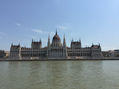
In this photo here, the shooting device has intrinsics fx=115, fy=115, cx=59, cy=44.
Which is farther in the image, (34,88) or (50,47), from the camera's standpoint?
(50,47)

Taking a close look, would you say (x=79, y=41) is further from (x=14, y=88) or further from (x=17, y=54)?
(x=14, y=88)

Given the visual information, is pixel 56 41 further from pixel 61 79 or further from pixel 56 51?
pixel 61 79

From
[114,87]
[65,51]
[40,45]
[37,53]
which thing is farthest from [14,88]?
[40,45]

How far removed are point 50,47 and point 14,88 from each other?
96.7 metres

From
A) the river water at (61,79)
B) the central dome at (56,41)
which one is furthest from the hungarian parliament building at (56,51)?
the river water at (61,79)

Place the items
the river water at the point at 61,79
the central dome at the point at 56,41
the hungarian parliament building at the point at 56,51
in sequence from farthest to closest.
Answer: the central dome at the point at 56,41 → the hungarian parliament building at the point at 56,51 → the river water at the point at 61,79

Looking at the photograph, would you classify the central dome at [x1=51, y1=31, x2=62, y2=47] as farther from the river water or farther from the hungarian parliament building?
the river water

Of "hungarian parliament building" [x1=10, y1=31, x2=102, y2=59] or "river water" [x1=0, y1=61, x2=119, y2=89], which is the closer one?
"river water" [x1=0, y1=61, x2=119, y2=89]

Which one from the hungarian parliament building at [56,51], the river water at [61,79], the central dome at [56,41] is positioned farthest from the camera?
the central dome at [56,41]

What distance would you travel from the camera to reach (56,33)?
12481cm

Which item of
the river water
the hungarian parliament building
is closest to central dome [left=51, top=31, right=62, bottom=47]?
the hungarian parliament building

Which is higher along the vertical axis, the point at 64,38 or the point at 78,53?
the point at 64,38

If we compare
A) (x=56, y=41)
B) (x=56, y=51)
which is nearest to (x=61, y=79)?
(x=56, y=51)

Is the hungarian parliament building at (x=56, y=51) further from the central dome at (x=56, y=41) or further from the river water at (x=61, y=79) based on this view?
the river water at (x=61, y=79)
